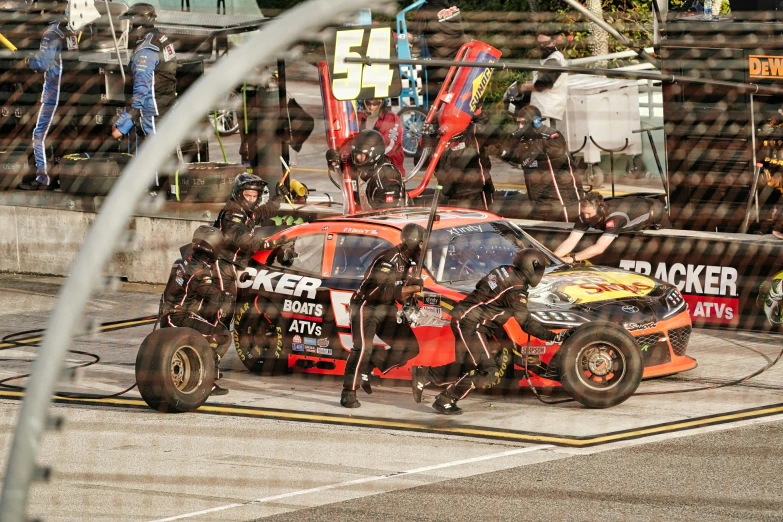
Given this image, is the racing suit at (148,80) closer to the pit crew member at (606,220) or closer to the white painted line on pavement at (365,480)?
the pit crew member at (606,220)

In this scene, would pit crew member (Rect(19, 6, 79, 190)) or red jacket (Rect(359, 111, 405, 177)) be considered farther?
pit crew member (Rect(19, 6, 79, 190))

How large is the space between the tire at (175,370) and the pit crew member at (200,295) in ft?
1.26

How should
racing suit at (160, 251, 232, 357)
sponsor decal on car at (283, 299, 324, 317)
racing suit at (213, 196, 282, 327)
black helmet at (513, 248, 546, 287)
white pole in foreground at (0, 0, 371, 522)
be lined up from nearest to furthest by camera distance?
1. white pole in foreground at (0, 0, 371, 522)
2. black helmet at (513, 248, 546, 287)
3. racing suit at (160, 251, 232, 357)
4. sponsor decal on car at (283, 299, 324, 317)
5. racing suit at (213, 196, 282, 327)

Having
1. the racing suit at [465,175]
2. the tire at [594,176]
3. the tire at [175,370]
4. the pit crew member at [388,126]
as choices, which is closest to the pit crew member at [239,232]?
the tire at [175,370]

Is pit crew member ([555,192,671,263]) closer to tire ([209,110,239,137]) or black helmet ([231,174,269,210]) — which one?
black helmet ([231,174,269,210])

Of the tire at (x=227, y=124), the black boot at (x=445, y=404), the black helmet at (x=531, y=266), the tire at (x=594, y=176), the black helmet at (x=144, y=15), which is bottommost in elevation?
the black boot at (x=445, y=404)

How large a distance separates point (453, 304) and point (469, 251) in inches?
28.8

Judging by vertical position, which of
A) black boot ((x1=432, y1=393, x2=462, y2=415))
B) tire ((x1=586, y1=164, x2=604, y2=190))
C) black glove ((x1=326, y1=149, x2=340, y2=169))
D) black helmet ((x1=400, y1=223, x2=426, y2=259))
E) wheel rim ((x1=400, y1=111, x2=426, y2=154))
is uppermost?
wheel rim ((x1=400, y1=111, x2=426, y2=154))

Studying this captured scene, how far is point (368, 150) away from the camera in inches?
494

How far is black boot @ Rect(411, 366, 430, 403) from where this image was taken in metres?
9.34

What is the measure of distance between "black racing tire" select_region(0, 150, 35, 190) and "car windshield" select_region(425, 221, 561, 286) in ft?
22.9

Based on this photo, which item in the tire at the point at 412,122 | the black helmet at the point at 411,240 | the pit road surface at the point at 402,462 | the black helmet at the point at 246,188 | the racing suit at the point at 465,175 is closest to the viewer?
the pit road surface at the point at 402,462

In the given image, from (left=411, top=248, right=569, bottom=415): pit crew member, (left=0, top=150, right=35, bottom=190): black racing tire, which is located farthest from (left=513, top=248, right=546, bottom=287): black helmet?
(left=0, top=150, right=35, bottom=190): black racing tire

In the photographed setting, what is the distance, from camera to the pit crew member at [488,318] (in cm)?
914
